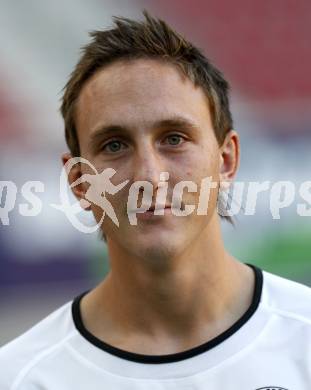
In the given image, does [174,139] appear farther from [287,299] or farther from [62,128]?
[62,128]

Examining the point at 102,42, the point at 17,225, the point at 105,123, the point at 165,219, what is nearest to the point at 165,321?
the point at 165,219

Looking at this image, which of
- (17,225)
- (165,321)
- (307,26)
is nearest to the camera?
(165,321)

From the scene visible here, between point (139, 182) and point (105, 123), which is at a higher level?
point (105, 123)

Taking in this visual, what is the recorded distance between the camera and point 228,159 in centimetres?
238

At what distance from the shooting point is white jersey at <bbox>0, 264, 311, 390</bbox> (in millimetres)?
2066

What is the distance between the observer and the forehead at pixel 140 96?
209cm

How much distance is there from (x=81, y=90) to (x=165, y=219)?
484 mm

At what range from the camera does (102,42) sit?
233cm

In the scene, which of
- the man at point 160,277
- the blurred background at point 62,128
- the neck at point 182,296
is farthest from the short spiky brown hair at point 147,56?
the blurred background at point 62,128

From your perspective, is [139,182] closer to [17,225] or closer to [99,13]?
[17,225]

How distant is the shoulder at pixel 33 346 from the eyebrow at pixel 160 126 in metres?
0.50

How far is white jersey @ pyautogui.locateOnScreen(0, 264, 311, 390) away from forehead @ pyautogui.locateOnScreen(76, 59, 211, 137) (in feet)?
1.66

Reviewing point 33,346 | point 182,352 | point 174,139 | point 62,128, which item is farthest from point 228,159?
point 62,128

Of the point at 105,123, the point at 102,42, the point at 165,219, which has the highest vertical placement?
the point at 102,42
